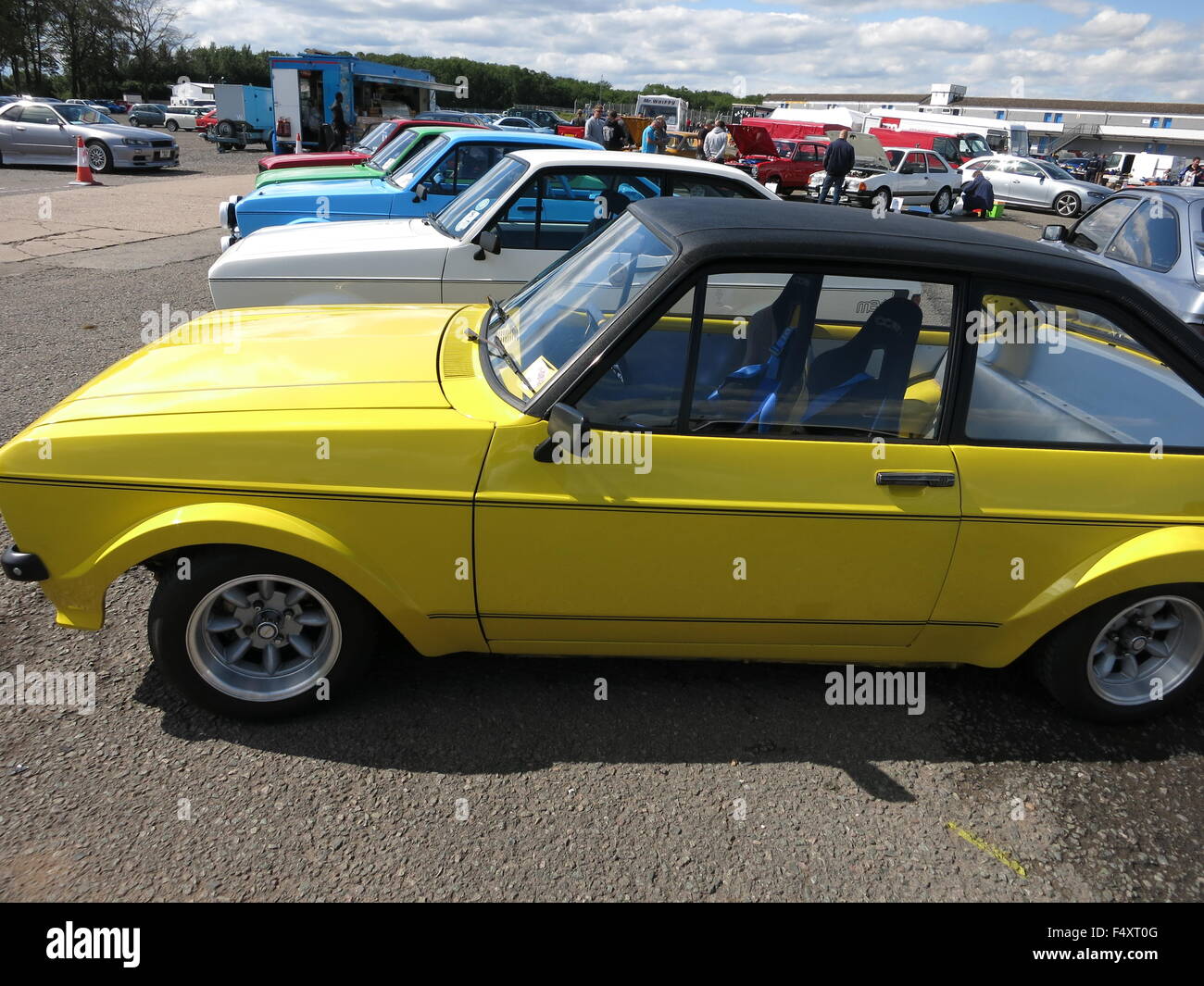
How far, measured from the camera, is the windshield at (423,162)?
7.78 meters

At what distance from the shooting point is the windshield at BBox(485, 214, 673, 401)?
2811mm

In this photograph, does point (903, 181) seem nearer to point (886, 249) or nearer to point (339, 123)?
point (339, 123)

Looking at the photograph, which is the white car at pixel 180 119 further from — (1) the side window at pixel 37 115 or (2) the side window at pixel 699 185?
(2) the side window at pixel 699 185

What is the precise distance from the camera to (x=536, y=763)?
9.12ft

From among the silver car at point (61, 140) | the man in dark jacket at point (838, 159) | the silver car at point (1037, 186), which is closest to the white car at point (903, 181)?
the silver car at point (1037, 186)

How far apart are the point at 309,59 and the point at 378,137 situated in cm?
1744

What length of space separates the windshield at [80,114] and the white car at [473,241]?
64.2 ft

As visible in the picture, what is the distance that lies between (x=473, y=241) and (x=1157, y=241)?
5616 mm

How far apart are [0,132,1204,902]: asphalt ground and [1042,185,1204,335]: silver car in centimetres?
444

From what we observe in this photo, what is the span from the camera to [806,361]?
294 cm

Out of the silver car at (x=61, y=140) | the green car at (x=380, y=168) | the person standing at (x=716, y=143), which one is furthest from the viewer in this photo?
the silver car at (x=61, y=140)

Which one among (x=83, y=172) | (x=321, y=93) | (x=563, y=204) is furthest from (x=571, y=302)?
(x=321, y=93)

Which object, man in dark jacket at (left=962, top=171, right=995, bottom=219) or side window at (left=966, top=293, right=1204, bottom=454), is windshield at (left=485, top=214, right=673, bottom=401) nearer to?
side window at (left=966, top=293, right=1204, bottom=454)
